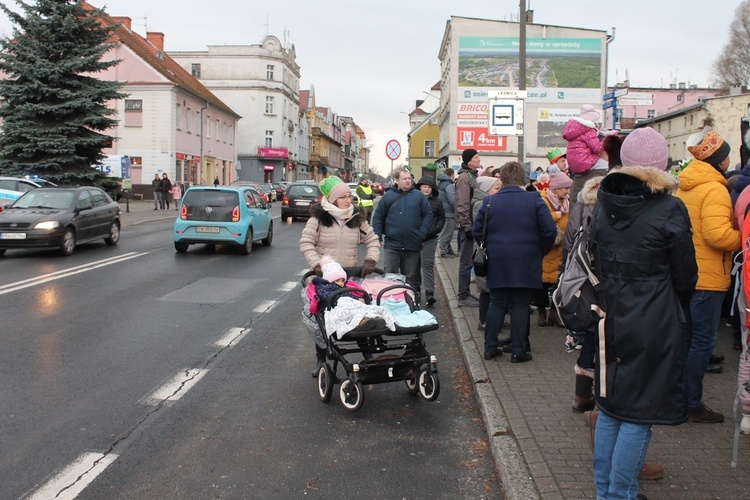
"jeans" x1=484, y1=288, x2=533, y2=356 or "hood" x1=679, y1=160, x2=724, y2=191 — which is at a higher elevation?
"hood" x1=679, y1=160, x2=724, y2=191

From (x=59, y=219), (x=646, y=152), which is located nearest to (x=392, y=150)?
(x=59, y=219)

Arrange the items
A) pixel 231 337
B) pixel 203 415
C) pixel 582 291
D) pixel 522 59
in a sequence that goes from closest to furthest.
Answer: pixel 582 291 < pixel 203 415 < pixel 231 337 < pixel 522 59

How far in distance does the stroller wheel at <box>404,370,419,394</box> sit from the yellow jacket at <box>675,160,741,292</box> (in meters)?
2.20

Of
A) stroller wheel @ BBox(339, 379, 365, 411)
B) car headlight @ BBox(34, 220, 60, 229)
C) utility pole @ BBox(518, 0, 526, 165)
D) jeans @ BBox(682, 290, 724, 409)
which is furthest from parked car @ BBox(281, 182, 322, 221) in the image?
jeans @ BBox(682, 290, 724, 409)

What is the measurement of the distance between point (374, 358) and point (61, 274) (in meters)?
9.04

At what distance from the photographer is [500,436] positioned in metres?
4.75

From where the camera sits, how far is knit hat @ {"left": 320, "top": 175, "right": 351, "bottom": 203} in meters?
6.31

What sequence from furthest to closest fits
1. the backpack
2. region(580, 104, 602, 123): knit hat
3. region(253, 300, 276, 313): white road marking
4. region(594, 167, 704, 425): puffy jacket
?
region(253, 300, 276, 313): white road marking, region(580, 104, 602, 123): knit hat, the backpack, region(594, 167, 704, 425): puffy jacket

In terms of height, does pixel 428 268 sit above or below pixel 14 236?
below

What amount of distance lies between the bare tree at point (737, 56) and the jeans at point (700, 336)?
212ft

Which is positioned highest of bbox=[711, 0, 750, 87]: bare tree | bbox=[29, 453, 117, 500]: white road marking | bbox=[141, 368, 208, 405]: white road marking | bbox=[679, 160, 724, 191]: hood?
bbox=[711, 0, 750, 87]: bare tree

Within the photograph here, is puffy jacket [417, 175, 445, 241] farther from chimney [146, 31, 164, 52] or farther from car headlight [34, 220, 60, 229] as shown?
chimney [146, 31, 164, 52]

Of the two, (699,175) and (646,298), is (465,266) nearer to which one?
(699,175)

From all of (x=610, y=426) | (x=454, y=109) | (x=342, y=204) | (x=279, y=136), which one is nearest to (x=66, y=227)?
(x=342, y=204)
